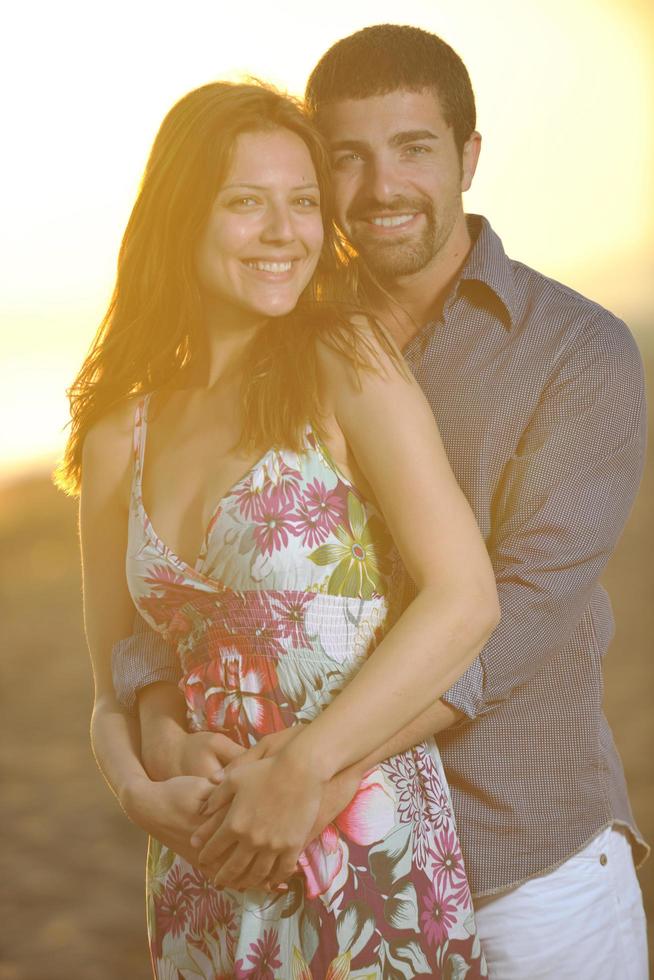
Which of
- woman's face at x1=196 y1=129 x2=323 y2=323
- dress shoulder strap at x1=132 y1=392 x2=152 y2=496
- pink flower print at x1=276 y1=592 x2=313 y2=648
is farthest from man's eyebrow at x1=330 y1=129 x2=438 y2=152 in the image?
pink flower print at x1=276 y1=592 x2=313 y2=648

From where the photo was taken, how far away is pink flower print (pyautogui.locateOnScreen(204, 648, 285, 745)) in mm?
1572

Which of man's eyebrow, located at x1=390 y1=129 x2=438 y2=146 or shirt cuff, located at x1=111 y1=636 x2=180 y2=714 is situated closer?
shirt cuff, located at x1=111 y1=636 x2=180 y2=714

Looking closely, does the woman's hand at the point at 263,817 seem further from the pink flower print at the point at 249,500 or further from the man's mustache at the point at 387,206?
the man's mustache at the point at 387,206

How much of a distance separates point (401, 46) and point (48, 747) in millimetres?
5225

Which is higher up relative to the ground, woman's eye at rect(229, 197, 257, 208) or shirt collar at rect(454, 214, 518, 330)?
woman's eye at rect(229, 197, 257, 208)

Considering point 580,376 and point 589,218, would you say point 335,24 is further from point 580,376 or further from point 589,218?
point 580,376

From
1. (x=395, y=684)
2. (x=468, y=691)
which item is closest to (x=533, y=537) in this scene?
(x=468, y=691)

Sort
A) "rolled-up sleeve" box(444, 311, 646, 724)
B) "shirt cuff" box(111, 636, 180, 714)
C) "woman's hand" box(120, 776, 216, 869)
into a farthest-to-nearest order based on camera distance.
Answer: "shirt cuff" box(111, 636, 180, 714), "rolled-up sleeve" box(444, 311, 646, 724), "woman's hand" box(120, 776, 216, 869)

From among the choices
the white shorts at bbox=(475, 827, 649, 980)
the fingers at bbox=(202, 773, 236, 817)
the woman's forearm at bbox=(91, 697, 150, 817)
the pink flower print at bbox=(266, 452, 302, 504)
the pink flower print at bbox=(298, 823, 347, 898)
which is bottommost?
the white shorts at bbox=(475, 827, 649, 980)

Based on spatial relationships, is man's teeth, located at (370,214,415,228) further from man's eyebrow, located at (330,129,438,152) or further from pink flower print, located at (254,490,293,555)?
Answer: pink flower print, located at (254,490,293,555)

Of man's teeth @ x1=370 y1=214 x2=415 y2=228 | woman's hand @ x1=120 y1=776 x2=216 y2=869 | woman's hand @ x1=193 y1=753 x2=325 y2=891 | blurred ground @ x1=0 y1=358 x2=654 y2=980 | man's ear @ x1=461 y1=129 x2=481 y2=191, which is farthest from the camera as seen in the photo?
blurred ground @ x1=0 y1=358 x2=654 y2=980

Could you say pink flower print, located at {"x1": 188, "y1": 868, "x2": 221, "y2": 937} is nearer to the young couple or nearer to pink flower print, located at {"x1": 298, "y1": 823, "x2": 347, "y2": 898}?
the young couple

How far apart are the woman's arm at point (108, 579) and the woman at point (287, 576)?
21 millimetres

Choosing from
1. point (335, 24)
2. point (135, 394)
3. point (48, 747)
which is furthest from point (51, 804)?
point (135, 394)
